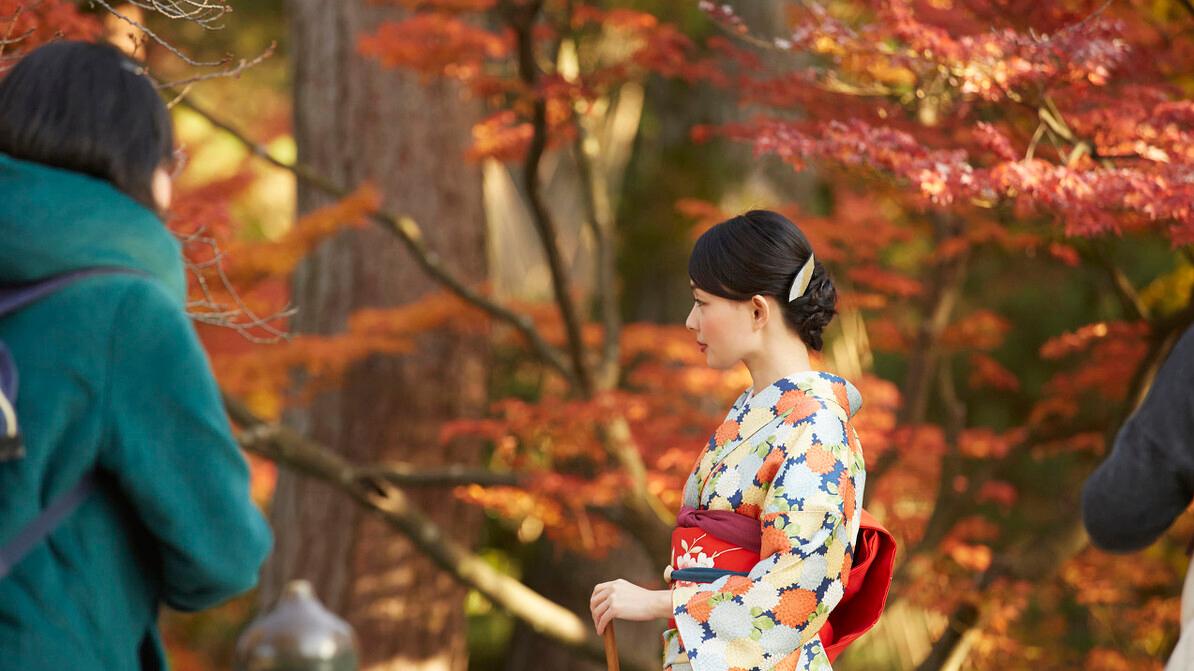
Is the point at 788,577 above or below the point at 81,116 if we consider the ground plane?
below

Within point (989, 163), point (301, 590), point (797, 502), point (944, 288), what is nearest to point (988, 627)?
point (944, 288)

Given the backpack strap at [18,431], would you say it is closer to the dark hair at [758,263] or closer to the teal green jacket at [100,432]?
the teal green jacket at [100,432]

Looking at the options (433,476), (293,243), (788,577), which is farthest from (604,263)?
(788,577)

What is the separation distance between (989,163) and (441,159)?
3.82 meters

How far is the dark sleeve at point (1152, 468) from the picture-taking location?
2.23 metres

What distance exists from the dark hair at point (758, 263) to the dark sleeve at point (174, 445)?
1008 mm

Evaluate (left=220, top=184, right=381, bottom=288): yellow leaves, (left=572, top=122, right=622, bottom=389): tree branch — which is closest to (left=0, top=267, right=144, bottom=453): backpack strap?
(left=220, top=184, right=381, bottom=288): yellow leaves

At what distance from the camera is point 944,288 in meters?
5.83

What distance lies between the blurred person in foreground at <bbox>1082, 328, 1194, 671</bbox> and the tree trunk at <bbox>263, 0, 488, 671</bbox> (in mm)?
5022

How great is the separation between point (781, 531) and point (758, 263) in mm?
495

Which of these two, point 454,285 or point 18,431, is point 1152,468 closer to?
point 18,431

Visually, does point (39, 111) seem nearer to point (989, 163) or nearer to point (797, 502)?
point (797, 502)

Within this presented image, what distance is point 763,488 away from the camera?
2.32 m

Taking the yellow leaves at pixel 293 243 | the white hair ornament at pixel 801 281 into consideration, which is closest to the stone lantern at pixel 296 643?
the yellow leaves at pixel 293 243
